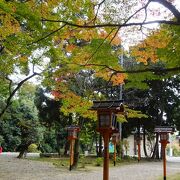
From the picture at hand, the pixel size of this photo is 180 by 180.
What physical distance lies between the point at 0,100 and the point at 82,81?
37.5 feet

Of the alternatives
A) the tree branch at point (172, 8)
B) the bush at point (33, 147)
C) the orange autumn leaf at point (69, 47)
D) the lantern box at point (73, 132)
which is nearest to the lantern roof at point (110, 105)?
the tree branch at point (172, 8)

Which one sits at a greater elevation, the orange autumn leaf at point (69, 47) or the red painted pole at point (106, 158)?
the orange autumn leaf at point (69, 47)

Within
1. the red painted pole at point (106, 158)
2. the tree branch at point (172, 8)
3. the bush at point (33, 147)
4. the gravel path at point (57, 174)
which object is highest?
the tree branch at point (172, 8)

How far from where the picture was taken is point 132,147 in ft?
156

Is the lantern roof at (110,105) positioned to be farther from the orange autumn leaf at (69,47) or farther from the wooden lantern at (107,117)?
the orange autumn leaf at (69,47)

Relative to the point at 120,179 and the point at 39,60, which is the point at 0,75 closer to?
the point at 39,60

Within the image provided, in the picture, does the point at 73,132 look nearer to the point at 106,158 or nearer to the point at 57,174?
the point at 57,174

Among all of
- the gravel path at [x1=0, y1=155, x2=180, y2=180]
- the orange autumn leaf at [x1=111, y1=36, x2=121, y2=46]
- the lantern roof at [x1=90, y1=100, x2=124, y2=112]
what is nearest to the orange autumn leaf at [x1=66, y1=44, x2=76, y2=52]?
the orange autumn leaf at [x1=111, y1=36, x2=121, y2=46]

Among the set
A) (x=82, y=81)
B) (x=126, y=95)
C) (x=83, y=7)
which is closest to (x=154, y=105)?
(x=126, y=95)

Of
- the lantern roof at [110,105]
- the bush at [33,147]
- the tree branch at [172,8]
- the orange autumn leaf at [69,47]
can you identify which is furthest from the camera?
the bush at [33,147]

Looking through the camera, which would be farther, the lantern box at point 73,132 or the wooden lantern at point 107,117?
the lantern box at point 73,132

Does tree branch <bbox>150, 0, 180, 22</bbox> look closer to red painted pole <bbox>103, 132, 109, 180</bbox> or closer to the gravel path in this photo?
red painted pole <bbox>103, 132, 109, 180</bbox>

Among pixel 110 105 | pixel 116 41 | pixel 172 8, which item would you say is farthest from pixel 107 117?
pixel 116 41

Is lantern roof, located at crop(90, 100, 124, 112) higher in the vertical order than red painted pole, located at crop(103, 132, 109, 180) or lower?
higher
